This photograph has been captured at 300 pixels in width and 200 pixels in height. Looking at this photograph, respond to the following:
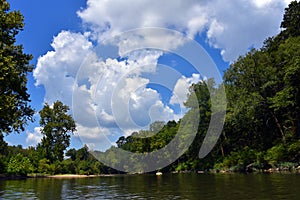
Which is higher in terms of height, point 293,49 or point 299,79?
point 293,49

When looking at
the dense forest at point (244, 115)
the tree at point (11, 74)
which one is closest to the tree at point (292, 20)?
the dense forest at point (244, 115)

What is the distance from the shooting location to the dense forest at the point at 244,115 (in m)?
35.9

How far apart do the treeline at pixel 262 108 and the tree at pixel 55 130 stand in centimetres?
3609

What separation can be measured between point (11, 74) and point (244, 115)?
1413 inches

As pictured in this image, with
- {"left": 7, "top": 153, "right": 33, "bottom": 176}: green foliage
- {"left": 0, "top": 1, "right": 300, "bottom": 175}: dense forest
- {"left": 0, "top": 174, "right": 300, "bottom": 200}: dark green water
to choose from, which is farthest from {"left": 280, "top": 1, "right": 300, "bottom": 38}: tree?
{"left": 7, "top": 153, "right": 33, "bottom": 176}: green foliage

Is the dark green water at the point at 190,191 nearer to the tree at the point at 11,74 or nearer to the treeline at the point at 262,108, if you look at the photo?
the tree at the point at 11,74

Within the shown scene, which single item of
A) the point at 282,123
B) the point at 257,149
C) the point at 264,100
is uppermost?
the point at 264,100

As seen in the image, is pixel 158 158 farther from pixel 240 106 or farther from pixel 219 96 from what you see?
pixel 240 106

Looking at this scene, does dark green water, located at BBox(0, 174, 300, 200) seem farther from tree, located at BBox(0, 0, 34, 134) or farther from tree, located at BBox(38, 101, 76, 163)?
tree, located at BBox(38, 101, 76, 163)

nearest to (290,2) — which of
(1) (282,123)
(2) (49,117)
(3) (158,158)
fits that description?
(1) (282,123)

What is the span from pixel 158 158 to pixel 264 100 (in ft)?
183

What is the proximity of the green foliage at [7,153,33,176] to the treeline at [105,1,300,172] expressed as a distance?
1502 inches

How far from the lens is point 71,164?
305 feet

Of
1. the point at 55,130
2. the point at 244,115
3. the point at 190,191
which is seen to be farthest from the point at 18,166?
the point at 190,191
